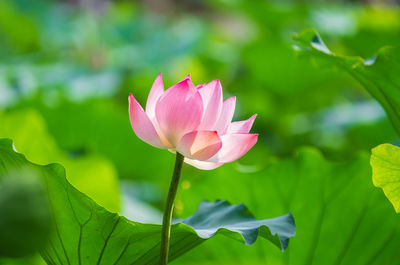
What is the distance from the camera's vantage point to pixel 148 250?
0.53m

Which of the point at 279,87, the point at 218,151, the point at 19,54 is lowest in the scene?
the point at 19,54

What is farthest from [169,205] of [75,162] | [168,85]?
[168,85]

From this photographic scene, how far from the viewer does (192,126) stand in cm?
46

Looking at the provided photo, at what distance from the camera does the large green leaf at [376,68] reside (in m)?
0.62

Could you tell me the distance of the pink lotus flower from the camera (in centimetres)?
44

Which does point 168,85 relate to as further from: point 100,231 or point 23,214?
point 23,214

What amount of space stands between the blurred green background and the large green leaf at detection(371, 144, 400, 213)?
111 mm

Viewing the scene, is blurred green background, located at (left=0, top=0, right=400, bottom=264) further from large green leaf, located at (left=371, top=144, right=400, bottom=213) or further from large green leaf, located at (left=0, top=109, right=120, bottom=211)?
large green leaf, located at (left=371, top=144, right=400, bottom=213)

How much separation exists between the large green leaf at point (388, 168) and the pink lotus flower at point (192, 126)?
0.46 feet

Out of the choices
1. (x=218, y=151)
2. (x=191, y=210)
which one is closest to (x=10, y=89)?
(x=191, y=210)

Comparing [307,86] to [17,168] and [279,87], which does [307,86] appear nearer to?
[279,87]

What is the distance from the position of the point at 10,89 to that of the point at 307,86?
874 millimetres

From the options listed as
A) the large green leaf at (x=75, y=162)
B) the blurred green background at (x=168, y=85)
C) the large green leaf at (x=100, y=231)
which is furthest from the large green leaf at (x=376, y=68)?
the large green leaf at (x=75, y=162)

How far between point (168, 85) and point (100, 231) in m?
1.43
